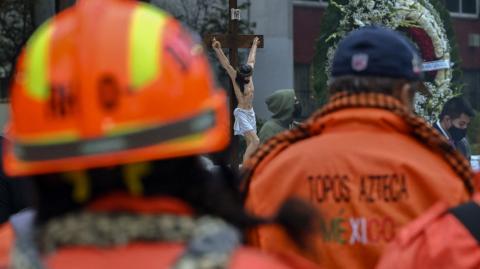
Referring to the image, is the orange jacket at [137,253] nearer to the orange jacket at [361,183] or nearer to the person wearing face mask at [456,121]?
the orange jacket at [361,183]

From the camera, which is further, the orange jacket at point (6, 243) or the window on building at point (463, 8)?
the window on building at point (463, 8)

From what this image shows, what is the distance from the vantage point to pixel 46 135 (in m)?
1.60

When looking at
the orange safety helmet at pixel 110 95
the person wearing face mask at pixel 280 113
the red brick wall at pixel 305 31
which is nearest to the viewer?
the orange safety helmet at pixel 110 95

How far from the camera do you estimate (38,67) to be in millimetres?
1639

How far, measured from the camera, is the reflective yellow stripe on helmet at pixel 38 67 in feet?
5.31

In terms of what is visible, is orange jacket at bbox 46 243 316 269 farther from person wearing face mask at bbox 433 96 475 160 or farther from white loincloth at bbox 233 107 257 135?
person wearing face mask at bbox 433 96 475 160

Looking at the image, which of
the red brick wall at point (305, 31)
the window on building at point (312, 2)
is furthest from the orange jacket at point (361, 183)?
the window on building at point (312, 2)

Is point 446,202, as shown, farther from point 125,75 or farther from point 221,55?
point 221,55

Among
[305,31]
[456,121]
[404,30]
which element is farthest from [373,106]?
[305,31]

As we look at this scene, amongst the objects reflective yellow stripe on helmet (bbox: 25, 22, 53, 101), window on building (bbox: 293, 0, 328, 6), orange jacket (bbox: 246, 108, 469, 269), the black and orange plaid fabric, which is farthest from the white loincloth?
window on building (bbox: 293, 0, 328, 6)

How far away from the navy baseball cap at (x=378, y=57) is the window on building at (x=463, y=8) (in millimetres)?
27897

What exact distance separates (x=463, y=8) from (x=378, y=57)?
2890 centimetres

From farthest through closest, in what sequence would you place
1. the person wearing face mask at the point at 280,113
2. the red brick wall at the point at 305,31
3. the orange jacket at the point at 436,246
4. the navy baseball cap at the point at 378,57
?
the red brick wall at the point at 305,31 → the person wearing face mask at the point at 280,113 → the navy baseball cap at the point at 378,57 → the orange jacket at the point at 436,246

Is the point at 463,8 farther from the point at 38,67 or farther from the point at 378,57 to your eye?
the point at 38,67
